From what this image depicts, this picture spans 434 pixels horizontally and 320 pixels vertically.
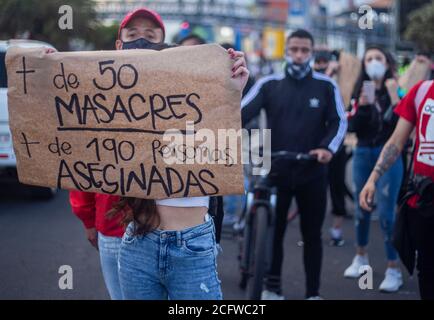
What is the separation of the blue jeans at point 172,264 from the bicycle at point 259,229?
222 cm

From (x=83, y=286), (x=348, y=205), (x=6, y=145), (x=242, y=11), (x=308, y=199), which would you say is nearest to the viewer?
(x=308, y=199)

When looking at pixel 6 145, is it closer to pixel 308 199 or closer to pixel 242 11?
pixel 308 199

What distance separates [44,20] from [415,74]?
6.10 m

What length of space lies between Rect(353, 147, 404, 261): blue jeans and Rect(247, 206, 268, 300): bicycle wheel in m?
1.31

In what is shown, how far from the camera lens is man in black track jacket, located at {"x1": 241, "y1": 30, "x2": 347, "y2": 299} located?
534 cm

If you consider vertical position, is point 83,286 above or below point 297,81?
below

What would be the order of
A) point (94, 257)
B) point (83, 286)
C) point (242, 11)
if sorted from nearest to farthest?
point (83, 286) → point (94, 257) → point (242, 11)

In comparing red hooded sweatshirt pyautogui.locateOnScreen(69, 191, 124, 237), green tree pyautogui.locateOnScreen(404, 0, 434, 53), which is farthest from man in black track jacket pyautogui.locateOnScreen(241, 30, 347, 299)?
green tree pyautogui.locateOnScreen(404, 0, 434, 53)

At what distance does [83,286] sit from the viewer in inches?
226

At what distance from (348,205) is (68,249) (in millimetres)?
4273

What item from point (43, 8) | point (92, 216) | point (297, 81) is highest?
point (43, 8)

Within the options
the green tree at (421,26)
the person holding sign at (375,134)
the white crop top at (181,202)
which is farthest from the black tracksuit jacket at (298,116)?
the green tree at (421,26)

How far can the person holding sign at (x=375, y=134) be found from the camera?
6.09 m
